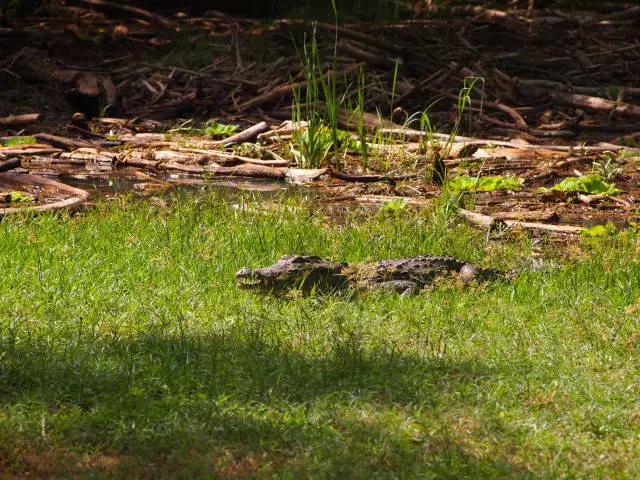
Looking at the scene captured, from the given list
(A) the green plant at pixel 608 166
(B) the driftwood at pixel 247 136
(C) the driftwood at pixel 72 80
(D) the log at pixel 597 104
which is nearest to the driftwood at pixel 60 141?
(C) the driftwood at pixel 72 80

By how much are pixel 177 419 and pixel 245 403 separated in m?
0.31

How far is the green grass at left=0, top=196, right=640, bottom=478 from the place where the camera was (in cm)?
363

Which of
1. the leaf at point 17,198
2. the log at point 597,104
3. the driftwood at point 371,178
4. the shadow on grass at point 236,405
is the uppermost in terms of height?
the shadow on grass at point 236,405

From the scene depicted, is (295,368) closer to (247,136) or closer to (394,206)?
(394,206)

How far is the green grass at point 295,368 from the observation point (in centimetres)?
363

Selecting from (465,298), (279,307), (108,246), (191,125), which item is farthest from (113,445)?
(191,125)

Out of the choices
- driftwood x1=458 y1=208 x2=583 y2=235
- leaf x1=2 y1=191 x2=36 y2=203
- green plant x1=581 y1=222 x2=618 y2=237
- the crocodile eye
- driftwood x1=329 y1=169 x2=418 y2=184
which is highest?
the crocodile eye

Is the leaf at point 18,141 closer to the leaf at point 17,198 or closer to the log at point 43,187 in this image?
the log at point 43,187

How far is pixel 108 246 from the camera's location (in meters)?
6.45

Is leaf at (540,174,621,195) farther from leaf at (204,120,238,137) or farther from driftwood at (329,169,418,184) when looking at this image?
leaf at (204,120,238,137)

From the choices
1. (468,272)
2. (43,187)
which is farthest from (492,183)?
(43,187)

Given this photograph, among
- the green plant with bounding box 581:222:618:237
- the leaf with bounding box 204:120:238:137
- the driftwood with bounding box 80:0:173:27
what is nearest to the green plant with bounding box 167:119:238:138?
the leaf with bounding box 204:120:238:137

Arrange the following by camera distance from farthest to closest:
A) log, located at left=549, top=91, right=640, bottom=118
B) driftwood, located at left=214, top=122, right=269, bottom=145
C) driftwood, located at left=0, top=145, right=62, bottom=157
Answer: log, located at left=549, top=91, right=640, bottom=118 < driftwood, located at left=214, top=122, right=269, bottom=145 < driftwood, located at left=0, top=145, right=62, bottom=157

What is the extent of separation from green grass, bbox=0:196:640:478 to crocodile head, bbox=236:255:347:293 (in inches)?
4.2
